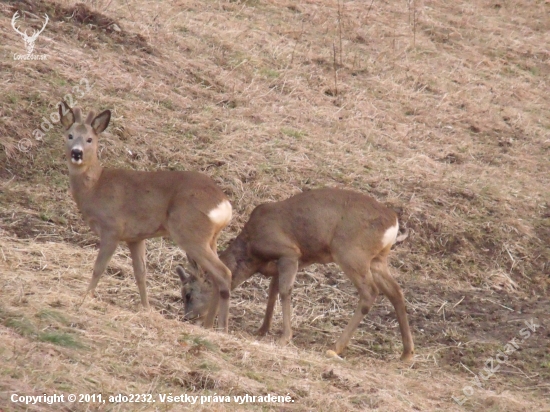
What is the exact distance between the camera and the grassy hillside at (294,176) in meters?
7.13

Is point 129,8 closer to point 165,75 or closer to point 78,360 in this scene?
point 165,75

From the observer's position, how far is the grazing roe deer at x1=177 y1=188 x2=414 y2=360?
9.08 m

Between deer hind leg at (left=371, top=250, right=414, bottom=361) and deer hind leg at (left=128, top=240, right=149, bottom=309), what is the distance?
2.25 meters

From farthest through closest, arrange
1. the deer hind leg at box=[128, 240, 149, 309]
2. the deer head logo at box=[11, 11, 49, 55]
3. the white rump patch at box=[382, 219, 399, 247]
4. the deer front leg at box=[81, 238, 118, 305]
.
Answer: the deer head logo at box=[11, 11, 49, 55] < the white rump patch at box=[382, 219, 399, 247] < the deer hind leg at box=[128, 240, 149, 309] < the deer front leg at box=[81, 238, 118, 305]

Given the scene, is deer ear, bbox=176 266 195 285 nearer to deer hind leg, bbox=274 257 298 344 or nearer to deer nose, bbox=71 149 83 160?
deer hind leg, bbox=274 257 298 344

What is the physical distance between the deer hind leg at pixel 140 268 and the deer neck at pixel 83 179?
0.66 m

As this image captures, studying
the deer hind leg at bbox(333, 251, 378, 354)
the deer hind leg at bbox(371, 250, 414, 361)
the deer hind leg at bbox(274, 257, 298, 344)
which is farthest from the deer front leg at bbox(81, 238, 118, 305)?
the deer hind leg at bbox(371, 250, 414, 361)

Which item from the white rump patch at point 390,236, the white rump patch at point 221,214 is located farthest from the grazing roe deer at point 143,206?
the white rump patch at point 390,236

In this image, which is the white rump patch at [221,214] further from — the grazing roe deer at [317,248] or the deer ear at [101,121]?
the deer ear at [101,121]

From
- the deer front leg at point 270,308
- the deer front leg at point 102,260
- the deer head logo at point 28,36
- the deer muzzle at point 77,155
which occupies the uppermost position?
the deer head logo at point 28,36

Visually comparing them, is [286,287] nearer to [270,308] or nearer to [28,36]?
[270,308]

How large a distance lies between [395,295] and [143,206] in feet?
8.61

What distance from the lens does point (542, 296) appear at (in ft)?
36.4

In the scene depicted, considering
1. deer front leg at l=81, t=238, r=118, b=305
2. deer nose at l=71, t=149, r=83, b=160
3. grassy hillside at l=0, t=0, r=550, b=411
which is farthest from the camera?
deer nose at l=71, t=149, r=83, b=160
